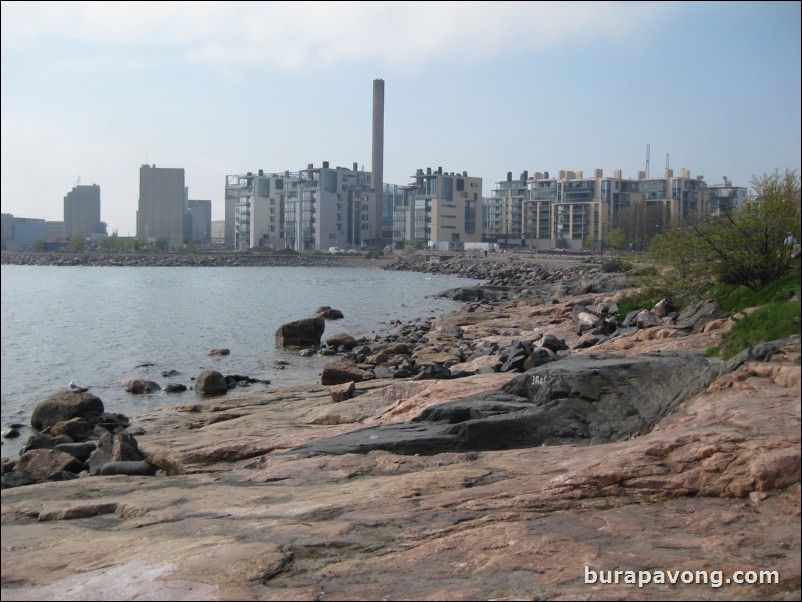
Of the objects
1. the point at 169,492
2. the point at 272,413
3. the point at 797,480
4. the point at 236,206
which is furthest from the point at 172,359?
the point at 236,206

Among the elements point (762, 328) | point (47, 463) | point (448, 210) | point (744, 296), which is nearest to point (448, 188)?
point (448, 210)

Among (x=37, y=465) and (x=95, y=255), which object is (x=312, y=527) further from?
(x=95, y=255)

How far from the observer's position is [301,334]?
3419 cm

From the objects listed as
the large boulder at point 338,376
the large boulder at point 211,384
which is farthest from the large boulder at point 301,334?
the large boulder at point 338,376

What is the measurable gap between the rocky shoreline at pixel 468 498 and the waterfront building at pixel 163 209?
14649cm

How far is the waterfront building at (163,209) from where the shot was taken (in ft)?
504

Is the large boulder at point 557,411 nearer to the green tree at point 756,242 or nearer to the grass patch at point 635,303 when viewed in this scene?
the green tree at point 756,242

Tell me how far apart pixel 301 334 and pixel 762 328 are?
Answer: 2420cm

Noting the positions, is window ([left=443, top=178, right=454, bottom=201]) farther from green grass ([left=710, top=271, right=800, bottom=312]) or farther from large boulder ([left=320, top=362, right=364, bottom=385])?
green grass ([left=710, top=271, right=800, bottom=312])

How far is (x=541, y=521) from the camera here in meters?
7.30

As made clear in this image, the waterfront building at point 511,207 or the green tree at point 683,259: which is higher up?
the waterfront building at point 511,207

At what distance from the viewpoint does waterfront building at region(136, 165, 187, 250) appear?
153625 millimetres

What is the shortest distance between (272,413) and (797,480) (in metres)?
12.1

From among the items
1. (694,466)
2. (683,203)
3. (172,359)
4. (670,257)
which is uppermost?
(683,203)
